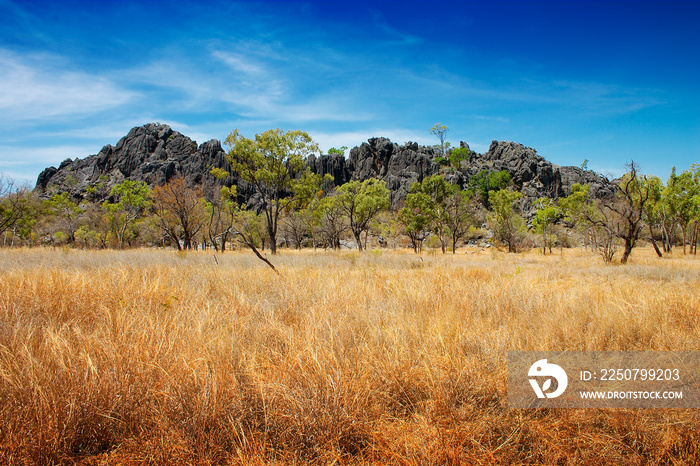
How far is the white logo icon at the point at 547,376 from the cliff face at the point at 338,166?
89.8 m

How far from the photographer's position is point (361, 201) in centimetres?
3209

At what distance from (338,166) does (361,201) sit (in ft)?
280

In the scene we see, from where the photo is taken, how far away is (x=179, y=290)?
5090mm

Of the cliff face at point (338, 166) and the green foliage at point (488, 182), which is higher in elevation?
the cliff face at point (338, 166)

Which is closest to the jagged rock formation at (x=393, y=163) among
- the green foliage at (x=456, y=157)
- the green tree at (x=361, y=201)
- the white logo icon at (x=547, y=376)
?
the green foliage at (x=456, y=157)

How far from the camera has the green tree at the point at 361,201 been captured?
3206 centimetres

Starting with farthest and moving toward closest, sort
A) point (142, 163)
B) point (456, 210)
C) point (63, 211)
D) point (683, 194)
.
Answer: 1. point (142, 163)
2. point (63, 211)
3. point (456, 210)
4. point (683, 194)

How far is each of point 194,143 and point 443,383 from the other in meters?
142

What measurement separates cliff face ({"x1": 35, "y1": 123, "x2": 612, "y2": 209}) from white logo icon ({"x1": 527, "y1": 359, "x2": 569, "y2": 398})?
89.8 m

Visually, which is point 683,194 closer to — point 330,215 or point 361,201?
point 361,201

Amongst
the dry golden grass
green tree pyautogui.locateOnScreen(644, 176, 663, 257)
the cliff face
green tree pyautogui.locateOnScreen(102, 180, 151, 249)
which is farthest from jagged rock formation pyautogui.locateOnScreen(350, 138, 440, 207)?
the dry golden grass

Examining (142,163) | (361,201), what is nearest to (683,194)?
(361,201)

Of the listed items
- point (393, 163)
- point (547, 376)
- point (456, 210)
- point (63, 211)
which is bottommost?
point (547, 376)

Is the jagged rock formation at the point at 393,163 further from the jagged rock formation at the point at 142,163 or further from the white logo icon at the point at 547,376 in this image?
the white logo icon at the point at 547,376
